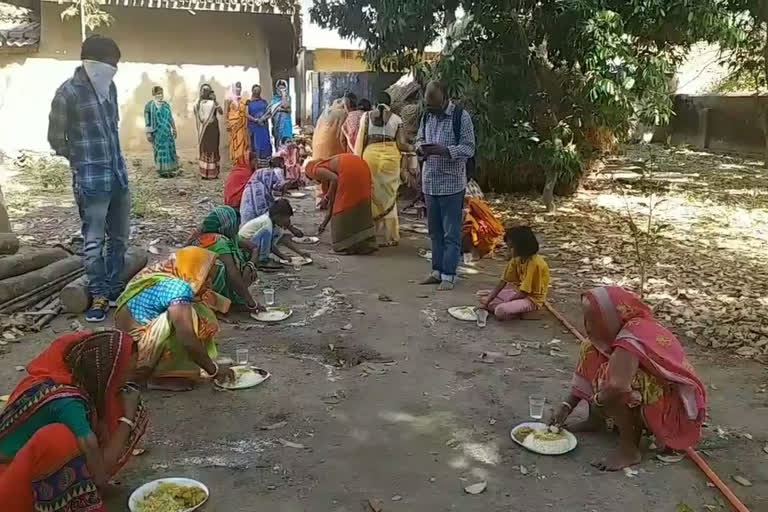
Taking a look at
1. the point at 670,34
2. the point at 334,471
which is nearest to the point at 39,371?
the point at 334,471

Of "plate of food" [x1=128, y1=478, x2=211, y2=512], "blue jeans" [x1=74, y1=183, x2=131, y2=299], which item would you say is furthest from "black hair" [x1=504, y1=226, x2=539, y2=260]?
"plate of food" [x1=128, y1=478, x2=211, y2=512]

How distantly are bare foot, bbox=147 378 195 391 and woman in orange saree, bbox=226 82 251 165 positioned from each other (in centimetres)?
1031

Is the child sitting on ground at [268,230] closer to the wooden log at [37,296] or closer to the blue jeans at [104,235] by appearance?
the blue jeans at [104,235]

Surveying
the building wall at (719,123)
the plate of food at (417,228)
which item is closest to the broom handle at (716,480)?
the plate of food at (417,228)

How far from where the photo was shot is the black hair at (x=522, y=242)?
5660 millimetres

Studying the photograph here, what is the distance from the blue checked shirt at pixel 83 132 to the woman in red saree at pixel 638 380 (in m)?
3.63

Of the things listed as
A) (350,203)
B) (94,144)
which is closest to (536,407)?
(94,144)

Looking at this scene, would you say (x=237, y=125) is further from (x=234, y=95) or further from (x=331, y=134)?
(x=331, y=134)

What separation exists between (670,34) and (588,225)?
3080 millimetres

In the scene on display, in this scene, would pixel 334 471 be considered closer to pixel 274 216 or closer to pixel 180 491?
pixel 180 491

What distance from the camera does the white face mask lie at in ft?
17.0

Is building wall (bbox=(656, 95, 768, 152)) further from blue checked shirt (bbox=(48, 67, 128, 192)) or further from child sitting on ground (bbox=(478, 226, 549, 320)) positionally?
blue checked shirt (bbox=(48, 67, 128, 192))

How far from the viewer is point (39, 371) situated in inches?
108

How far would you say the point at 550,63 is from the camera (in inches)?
404
